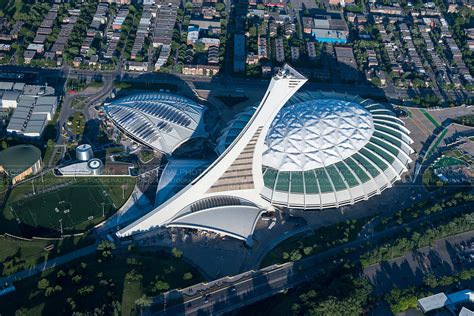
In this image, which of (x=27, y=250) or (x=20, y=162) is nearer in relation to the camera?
(x=27, y=250)

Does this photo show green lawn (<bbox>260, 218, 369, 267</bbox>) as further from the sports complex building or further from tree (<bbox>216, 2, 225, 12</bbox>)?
tree (<bbox>216, 2, 225, 12</bbox>)

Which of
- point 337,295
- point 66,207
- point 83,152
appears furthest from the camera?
point 83,152

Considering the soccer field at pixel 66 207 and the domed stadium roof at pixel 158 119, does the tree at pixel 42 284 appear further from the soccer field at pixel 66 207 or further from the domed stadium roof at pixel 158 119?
the domed stadium roof at pixel 158 119

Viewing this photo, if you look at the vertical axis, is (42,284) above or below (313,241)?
below

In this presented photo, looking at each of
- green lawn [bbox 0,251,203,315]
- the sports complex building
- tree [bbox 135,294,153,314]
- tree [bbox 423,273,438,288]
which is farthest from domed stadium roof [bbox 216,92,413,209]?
tree [bbox 135,294,153,314]

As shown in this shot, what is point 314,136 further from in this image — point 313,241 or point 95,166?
point 95,166

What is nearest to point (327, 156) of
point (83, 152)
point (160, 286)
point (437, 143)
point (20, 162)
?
point (437, 143)

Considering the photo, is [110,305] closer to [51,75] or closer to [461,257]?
[461,257]

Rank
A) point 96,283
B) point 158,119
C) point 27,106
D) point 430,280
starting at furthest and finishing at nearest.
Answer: point 27,106, point 158,119, point 430,280, point 96,283
